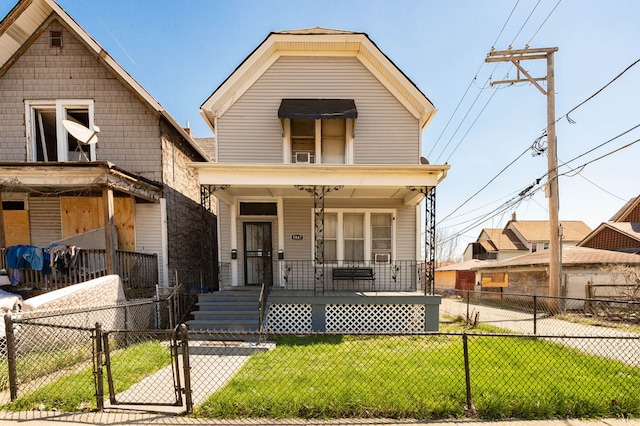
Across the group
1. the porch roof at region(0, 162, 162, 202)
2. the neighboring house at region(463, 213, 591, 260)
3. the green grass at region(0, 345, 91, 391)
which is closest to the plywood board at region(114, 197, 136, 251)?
the porch roof at region(0, 162, 162, 202)

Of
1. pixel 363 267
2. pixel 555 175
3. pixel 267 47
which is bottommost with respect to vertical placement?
pixel 363 267

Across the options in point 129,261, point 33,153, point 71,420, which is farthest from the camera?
point 33,153

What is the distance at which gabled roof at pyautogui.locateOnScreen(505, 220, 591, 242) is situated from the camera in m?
30.8

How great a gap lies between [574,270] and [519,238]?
20.6 m

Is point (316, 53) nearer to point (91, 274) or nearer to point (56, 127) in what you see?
point (56, 127)

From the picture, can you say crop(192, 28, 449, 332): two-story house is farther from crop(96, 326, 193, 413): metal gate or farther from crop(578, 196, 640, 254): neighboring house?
crop(578, 196, 640, 254): neighboring house

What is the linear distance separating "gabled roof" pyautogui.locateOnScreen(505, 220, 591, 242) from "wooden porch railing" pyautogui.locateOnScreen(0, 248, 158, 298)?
34.5 m

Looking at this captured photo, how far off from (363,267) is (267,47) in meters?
7.51

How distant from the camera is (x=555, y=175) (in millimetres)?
10812

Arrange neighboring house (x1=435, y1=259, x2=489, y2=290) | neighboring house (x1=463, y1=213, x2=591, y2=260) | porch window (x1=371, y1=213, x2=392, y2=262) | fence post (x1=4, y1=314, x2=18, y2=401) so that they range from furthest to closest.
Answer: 1. neighboring house (x1=463, y1=213, x2=591, y2=260)
2. neighboring house (x1=435, y1=259, x2=489, y2=290)
3. porch window (x1=371, y1=213, x2=392, y2=262)
4. fence post (x1=4, y1=314, x2=18, y2=401)

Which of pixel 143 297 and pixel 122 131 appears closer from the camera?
pixel 143 297

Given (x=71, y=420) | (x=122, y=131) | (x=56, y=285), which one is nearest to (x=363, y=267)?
(x=71, y=420)

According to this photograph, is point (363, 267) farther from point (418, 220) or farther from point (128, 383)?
point (128, 383)

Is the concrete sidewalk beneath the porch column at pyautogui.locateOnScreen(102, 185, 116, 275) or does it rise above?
beneath
